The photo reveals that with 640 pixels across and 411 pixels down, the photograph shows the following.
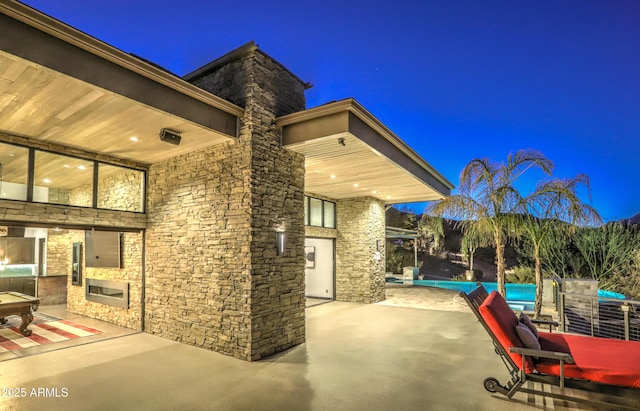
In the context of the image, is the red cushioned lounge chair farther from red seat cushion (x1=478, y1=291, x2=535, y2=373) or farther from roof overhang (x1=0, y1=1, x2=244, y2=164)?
roof overhang (x1=0, y1=1, x2=244, y2=164)

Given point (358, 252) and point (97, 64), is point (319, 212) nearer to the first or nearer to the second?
point (358, 252)

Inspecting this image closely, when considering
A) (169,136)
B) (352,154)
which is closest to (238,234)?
(169,136)

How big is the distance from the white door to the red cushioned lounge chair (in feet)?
23.0

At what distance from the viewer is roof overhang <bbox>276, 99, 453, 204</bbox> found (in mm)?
5062

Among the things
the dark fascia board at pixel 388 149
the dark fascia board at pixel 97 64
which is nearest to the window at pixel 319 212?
the dark fascia board at pixel 388 149

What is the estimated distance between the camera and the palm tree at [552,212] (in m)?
7.73

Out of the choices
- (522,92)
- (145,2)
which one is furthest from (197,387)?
(522,92)

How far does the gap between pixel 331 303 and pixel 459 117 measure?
5862cm

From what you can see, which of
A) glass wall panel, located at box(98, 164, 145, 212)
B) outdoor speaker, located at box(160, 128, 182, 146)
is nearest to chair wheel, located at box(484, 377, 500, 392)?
outdoor speaker, located at box(160, 128, 182, 146)

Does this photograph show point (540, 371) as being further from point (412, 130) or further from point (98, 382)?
point (412, 130)

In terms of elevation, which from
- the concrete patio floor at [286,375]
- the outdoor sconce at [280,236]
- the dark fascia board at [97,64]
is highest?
the dark fascia board at [97,64]

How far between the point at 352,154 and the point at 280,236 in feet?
6.14

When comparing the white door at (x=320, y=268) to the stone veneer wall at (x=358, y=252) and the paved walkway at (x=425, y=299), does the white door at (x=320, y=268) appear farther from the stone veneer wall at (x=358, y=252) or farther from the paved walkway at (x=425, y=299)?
the paved walkway at (x=425, y=299)

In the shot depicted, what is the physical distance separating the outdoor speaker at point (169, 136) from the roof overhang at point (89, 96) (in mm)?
83
